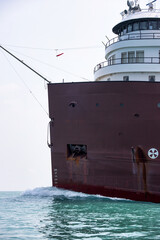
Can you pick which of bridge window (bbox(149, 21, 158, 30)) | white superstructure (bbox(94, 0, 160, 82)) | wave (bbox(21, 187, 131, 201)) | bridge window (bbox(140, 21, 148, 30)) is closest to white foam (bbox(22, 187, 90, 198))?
wave (bbox(21, 187, 131, 201))

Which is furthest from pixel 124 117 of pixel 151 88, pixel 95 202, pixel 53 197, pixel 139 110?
pixel 53 197

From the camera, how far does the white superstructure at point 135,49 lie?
60.5 feet

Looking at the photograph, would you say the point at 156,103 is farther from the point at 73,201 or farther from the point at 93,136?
the point at 73,201

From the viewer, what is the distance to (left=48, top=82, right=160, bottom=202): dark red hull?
53.7ft

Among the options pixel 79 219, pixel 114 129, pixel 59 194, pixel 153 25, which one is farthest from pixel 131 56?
pixel 79 219

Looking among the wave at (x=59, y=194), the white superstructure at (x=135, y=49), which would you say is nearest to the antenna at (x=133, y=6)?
the white superstructure at (x=135, y=49)

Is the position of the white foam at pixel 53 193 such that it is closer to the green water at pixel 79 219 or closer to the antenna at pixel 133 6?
the green water at pixel 79 219

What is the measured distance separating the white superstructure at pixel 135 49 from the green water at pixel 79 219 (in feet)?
21.0

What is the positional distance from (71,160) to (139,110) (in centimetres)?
432

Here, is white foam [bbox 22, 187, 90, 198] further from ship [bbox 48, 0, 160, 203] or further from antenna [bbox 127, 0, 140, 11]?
antenna [bbox 127, 0, 140, 11]

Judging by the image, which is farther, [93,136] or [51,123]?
[51,123]

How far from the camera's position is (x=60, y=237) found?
9742 mm

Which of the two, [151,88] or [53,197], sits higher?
[151,88]

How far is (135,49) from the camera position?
1928cm
